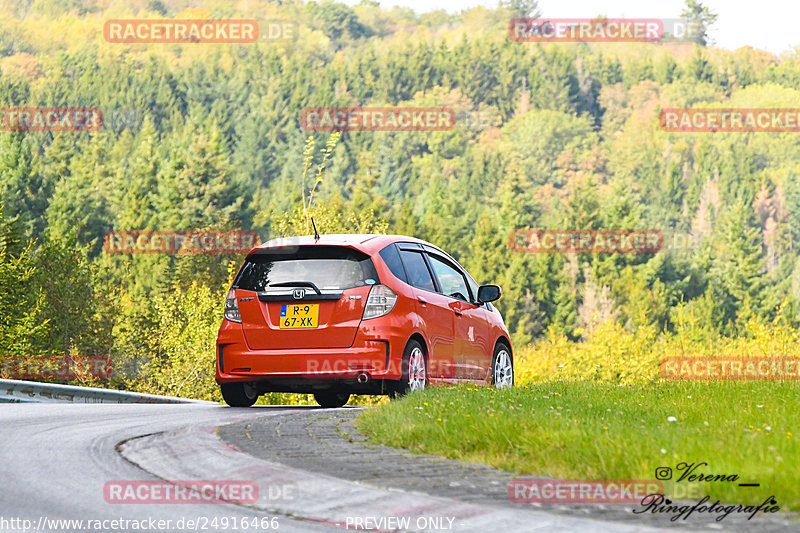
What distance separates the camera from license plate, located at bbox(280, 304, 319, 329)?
38.0 feet

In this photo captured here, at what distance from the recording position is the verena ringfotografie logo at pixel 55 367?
47.1 metres

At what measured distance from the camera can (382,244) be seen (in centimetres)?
1217

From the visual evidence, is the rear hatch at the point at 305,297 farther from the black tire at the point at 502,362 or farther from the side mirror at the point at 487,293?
the black tire at the point at 502,362

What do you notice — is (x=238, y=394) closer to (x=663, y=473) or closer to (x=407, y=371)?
(x=407, y=371)

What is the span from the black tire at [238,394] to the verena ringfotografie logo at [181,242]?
7994 cm

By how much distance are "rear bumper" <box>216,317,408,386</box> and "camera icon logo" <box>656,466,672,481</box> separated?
217 inches

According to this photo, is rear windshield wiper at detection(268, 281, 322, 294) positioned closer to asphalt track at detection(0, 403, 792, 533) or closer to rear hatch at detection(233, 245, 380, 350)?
rear hatch at detection(233, 245, 380, 350)

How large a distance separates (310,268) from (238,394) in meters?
1.80

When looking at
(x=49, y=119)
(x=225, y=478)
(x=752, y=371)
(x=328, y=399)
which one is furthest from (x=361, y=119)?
(x=225, y=478)

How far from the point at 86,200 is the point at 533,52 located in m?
108

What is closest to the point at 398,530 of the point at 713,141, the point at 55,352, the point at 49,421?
the point at 49,421

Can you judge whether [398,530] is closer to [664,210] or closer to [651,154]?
[664,210]

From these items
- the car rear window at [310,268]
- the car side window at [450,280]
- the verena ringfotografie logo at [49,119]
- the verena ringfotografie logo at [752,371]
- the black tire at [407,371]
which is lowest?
the verena ringfotografie logo at [752,371]

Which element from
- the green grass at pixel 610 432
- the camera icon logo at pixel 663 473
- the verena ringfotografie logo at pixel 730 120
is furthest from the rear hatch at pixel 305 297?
the verena ringfotografie logo at pixel 730 120
